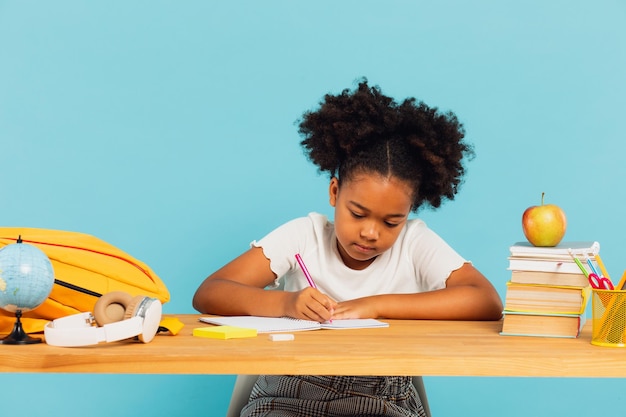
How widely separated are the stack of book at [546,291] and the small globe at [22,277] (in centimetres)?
79

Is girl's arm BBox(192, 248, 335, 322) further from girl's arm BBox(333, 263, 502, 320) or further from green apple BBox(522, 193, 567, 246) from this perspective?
green apple BBox(522, 193, 567, 246)

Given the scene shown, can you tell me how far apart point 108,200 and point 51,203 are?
8.2 inches

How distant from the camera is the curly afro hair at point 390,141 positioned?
6.56 feet

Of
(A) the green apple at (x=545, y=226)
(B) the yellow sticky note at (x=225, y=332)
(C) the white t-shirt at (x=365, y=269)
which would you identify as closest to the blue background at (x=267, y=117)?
(C) the white t-shirt at (x=365, y=269)

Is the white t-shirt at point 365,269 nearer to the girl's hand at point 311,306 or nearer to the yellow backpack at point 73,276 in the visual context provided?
the girl's hand at point 311,306

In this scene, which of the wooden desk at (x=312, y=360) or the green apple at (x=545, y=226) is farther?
the green apple at (x=545, y=226)

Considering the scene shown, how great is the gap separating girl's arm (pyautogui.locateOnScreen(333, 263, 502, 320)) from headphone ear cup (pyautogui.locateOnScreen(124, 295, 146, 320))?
0.50m

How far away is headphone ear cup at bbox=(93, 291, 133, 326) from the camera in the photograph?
1322 mm

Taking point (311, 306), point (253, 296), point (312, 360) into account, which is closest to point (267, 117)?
point (253, 296)

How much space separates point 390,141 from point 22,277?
1019 millimetres

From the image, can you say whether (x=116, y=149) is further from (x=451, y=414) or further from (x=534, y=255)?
(x=534, y=255)

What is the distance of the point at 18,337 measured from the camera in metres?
A: 1.28

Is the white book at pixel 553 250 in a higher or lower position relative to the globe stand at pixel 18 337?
higher

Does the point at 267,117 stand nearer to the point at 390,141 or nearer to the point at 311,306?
the point at 390,141
